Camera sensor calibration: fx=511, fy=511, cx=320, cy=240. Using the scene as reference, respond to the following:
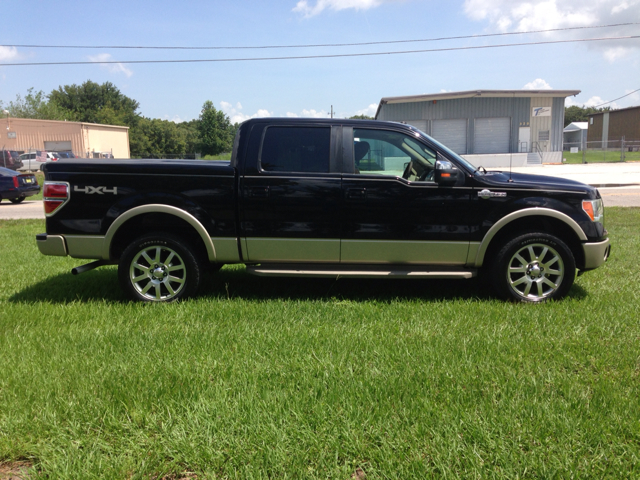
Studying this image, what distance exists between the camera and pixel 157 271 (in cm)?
548

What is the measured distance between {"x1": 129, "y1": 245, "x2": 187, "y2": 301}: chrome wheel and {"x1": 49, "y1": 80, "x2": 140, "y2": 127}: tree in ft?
302

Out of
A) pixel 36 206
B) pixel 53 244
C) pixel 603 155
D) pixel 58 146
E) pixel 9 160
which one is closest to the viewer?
pixel 53 244

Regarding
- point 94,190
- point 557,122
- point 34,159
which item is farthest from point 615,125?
point 94,190

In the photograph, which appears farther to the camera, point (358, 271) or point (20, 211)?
point (20, 211)

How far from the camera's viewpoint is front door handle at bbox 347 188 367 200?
5.30 m

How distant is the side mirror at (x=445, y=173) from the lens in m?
5.18

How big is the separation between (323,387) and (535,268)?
3045mm

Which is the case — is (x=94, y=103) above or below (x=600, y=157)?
above

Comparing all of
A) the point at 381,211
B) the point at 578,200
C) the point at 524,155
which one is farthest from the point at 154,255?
the point at 524,155

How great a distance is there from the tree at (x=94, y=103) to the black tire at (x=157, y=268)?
92.1m

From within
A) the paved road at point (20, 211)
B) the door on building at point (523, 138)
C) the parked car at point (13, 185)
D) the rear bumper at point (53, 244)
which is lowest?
the paved road at point (20, 211)

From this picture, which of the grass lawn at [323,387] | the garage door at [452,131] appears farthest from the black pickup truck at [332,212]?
the garage door at [452,131]

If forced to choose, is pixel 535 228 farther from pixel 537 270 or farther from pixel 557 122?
pixel 557 122

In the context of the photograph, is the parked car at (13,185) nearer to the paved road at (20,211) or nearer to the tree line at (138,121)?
the paved road at (20,211)
